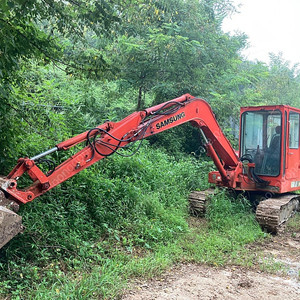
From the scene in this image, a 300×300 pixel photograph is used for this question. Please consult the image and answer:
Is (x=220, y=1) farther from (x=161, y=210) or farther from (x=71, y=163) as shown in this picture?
(x=71, y=163)

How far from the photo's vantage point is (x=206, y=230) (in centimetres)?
643

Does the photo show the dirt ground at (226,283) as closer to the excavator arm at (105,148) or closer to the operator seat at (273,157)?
the excavator arm at (105,148)

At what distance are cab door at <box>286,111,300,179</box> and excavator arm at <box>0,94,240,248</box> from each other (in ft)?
3.91

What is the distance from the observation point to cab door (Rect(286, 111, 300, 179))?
24.8 ft

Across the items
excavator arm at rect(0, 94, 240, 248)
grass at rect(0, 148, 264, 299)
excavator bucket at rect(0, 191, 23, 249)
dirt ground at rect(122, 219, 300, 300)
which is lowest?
dirt ground at rect(122, 219, 300, 300)

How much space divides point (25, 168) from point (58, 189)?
1.57 meters

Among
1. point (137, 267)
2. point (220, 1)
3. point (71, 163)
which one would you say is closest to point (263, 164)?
point (137, 267)

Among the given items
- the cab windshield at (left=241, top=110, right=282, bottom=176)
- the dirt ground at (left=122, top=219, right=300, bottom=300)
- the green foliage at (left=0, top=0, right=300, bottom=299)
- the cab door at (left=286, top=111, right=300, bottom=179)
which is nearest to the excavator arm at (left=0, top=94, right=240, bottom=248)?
the cab windshield at (left=241, top=110, right=282, bottom=176)

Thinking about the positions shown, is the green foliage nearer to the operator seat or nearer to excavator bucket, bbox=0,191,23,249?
excavator bucket, bbox=0,191,23,249

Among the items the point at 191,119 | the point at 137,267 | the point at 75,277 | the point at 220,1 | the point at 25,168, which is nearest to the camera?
the point at 25,168

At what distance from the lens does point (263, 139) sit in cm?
779

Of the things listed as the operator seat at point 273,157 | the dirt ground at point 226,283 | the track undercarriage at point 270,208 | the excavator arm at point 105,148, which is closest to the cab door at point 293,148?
the operator seat at point 273,157

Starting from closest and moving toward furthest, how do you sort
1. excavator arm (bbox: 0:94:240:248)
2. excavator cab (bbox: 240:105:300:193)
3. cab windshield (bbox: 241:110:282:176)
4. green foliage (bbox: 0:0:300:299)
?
excavator arm (bbox: 0:94:240:248)
green foliage (bbox: 0:0:300:299)
excavator cab (bbox: 240:105:300:193)
cab windshield (bbox: 241:110:282:176)

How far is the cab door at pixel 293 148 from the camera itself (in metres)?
7.55
